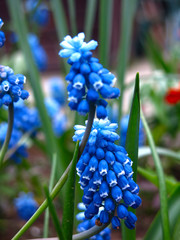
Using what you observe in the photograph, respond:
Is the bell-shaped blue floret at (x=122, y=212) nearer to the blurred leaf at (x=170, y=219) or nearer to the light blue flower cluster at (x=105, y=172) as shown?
the light blue flower cluster at (x=105, y=172)

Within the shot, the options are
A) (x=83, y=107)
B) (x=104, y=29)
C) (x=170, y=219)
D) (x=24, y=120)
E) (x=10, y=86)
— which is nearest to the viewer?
(x=83, y=107)

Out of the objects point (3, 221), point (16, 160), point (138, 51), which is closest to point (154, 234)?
point (16, 160)

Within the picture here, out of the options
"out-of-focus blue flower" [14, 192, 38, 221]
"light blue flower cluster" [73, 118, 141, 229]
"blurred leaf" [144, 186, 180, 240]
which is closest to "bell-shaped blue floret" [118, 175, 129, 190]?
"light blue flower cluster" [73, 118, 141, 229]

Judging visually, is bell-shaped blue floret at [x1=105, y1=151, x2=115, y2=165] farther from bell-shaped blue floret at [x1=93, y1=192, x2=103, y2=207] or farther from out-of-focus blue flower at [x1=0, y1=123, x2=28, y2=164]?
out-of-focus blue flower at [x1=0, y1=123, x2=28, y2=164]

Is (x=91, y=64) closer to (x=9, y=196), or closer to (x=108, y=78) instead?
(x=108, y=78)

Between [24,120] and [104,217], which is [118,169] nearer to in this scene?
[104,217]

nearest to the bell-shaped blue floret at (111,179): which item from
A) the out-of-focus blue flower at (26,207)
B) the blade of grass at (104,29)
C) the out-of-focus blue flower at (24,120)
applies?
the blade of grass at (104,29)

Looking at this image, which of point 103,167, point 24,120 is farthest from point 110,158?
point 24,120

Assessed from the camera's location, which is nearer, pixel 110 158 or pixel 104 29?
pixel 110 158
